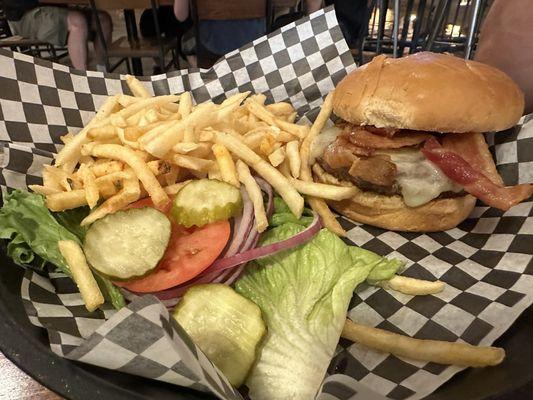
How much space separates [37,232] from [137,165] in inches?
15.5

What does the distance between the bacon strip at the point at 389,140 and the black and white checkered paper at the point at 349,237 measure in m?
0.35

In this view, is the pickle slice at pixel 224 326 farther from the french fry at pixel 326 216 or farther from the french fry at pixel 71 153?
the french fry at pixel 71 153

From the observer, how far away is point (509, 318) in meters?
1.27

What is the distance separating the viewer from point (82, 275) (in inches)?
50.7

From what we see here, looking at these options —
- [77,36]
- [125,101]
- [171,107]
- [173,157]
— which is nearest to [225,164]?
[173,157]

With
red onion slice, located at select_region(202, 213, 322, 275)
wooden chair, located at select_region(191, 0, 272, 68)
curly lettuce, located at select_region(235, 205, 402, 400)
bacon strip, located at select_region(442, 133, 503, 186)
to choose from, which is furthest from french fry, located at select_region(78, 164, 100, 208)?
wooden chair, located at select_region(191, 0, 272, 68)

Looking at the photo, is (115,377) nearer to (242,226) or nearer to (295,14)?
(242,226)

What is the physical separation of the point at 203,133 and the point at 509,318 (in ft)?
3.96

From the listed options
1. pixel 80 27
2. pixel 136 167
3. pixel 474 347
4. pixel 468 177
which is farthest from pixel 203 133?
pixel 80 27

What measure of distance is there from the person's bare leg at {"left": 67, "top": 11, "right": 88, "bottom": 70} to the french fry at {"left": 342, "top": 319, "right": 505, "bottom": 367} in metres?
4.98

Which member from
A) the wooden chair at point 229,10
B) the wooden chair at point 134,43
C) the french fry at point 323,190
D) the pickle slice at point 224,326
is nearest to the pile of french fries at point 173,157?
the french fry at point 323,190

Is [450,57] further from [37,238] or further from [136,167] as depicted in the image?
[37,238]

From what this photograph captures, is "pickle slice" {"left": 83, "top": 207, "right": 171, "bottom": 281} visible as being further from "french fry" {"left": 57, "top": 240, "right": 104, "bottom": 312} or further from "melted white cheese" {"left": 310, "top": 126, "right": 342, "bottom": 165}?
"melted white cheese" {"left": 310, "top": 126, "right": 342, "bottom": 165}

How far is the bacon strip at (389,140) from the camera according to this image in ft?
5.99
